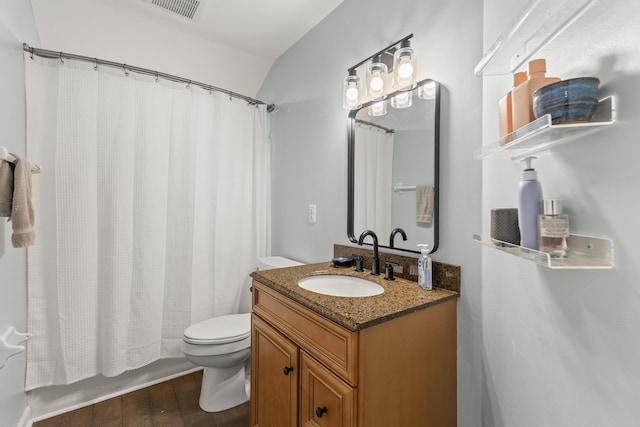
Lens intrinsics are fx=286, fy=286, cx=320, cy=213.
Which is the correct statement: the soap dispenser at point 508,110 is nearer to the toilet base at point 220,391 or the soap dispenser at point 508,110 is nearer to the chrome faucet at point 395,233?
the chrome faucet at point 395,233

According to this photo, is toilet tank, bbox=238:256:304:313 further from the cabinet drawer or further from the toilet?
the cabinet drawer

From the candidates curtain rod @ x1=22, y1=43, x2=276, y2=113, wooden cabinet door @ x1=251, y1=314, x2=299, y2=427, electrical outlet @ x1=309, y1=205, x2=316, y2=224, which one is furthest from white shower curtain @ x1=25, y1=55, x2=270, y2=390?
wooden cabinet door @ x1=251, y1=314, x2=299, y2=427

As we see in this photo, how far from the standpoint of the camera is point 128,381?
79.4 inches

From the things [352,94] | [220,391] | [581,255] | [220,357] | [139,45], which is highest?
[139,45]

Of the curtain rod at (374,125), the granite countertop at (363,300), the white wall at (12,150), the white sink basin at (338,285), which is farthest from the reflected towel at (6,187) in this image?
the curtain rod at (374,125)

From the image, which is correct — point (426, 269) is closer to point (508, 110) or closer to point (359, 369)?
point (359, 369)

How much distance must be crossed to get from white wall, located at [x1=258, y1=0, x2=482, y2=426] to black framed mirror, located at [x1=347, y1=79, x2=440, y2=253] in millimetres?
56

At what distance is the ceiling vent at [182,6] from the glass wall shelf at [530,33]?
184 centimetres

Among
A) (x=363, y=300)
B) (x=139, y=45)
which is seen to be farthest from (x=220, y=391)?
(x=139, y=45)

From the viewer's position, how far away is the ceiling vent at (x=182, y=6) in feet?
6.02

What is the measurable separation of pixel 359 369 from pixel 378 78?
134cm

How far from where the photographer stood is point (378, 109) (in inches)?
60.9

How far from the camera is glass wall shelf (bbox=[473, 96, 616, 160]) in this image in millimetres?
631

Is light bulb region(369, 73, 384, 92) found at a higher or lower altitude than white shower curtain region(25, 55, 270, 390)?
higher
